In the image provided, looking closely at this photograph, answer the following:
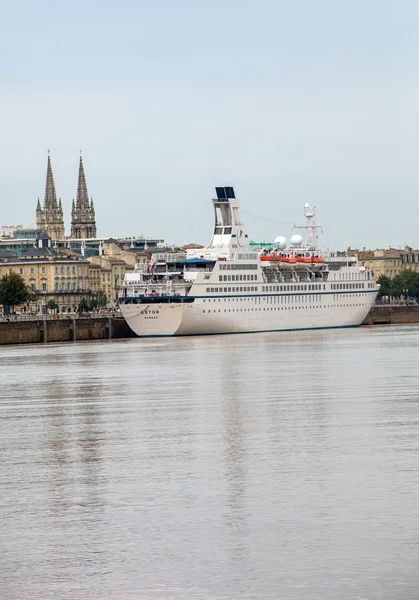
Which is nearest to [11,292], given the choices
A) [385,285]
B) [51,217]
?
[385,285]

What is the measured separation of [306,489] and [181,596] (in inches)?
249

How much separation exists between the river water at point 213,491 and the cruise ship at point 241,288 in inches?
1771

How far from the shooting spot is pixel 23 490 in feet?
73.3

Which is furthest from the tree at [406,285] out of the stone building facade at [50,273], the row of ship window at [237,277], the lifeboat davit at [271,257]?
the row of ship window at [237,277]

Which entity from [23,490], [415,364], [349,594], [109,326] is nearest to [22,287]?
[109,326]

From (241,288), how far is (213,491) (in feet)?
236

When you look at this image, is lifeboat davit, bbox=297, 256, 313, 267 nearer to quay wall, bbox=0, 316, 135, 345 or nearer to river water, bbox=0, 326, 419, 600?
quay wall, bbox=0, 316, 135, 345

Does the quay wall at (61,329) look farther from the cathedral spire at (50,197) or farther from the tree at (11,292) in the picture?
the cathedral spire at (50,197)

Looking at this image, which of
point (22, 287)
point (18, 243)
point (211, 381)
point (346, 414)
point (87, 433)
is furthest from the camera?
point (18, 243)

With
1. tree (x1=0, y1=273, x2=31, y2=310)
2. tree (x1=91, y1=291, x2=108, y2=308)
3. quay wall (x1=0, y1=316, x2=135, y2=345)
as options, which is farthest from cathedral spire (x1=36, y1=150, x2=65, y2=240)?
quay wall (x1=0, y1=316, x2=135, y2=345)

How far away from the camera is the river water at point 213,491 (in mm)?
16344

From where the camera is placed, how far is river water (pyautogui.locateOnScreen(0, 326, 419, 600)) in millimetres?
16344

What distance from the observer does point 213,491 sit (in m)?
21.7

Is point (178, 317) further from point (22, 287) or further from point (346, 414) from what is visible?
point (346, 414)
